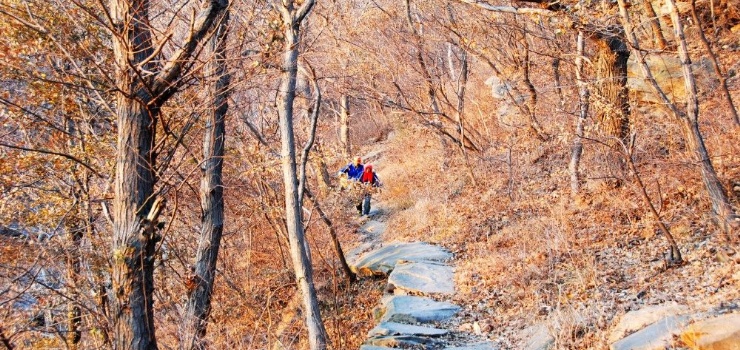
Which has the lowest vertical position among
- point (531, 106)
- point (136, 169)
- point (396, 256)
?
point (396, 256)

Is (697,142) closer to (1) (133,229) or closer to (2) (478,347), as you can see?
(2) (478,347)

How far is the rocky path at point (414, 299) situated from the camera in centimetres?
611

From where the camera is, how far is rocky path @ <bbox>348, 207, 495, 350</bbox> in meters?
6.11

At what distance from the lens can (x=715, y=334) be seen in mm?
3930

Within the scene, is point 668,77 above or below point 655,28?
below

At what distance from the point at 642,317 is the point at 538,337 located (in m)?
1.03

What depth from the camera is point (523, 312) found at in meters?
6.39

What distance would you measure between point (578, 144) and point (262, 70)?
19.6 ft

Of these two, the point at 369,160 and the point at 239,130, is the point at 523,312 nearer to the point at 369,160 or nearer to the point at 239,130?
the point at 239,130

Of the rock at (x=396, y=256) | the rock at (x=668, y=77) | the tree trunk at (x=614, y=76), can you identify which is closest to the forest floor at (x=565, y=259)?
the rock at (x=396, y=256)

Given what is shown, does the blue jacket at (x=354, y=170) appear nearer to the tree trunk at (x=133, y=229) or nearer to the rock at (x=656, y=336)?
the tree trunk at (x=133, y=229)

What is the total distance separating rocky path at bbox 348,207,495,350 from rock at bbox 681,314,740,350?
224cm

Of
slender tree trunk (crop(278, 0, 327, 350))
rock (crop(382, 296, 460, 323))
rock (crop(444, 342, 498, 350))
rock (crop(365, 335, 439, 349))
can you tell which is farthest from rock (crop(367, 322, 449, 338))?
slender tree trunk (crop(278, 0, 327, 350))

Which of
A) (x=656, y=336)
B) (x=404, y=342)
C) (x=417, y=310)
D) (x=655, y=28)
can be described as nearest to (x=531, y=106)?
(x=655, y=28)
